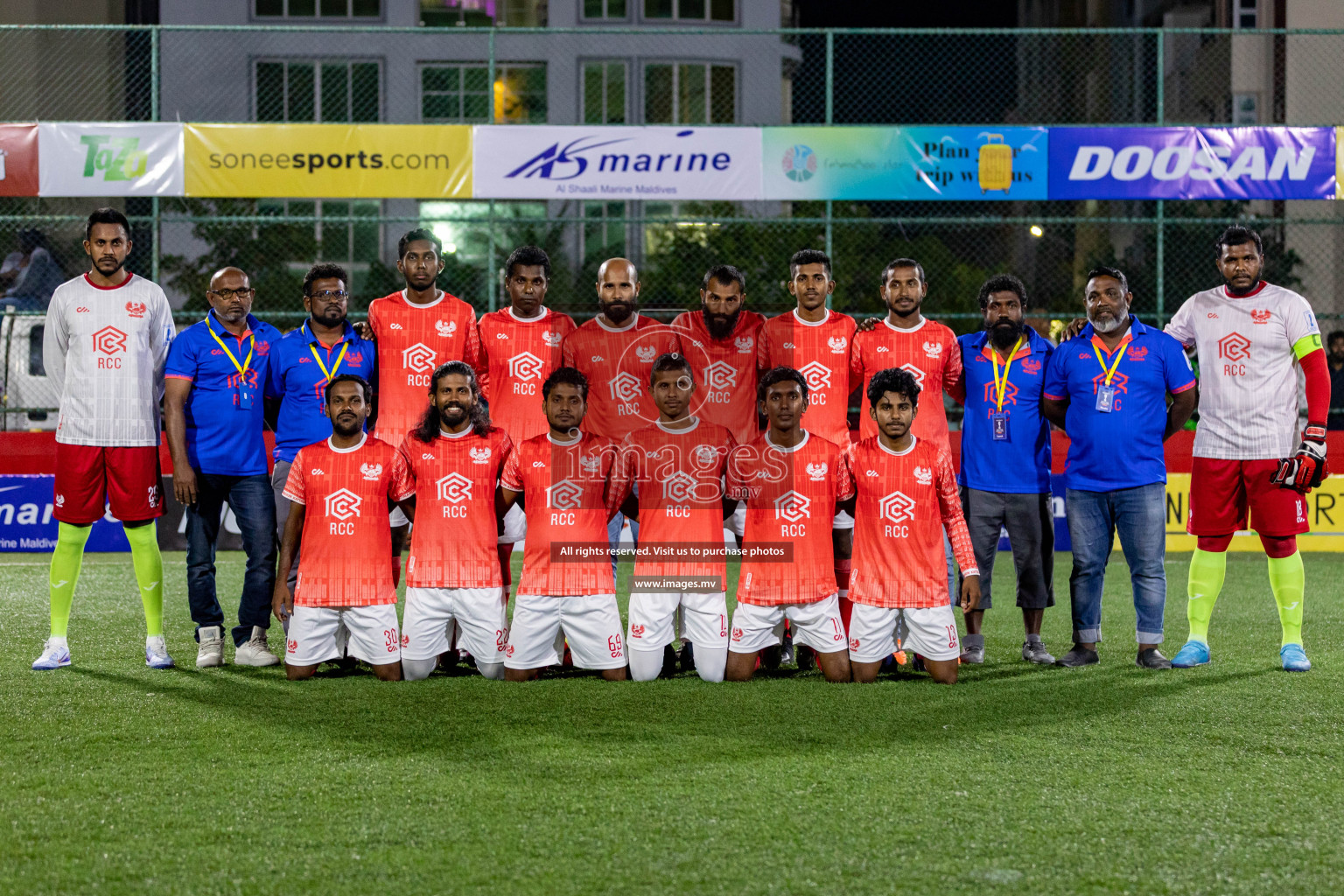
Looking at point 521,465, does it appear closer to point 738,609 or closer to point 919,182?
point 738,609

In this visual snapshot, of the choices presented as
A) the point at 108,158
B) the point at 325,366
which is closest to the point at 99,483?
the point at 325,366

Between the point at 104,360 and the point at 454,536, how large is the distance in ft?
6.35

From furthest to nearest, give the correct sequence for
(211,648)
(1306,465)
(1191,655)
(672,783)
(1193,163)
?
(1193,163), (1191,655), (211,648), (1306,465), (672,783)

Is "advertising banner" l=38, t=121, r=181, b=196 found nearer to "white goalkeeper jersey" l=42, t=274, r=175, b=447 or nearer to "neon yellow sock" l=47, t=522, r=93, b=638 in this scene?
"white goalkeeper jersey" l=42, t=274, r=175, b=447

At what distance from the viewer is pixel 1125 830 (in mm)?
3559

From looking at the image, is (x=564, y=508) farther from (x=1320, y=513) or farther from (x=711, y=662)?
(x=1320, y=513)

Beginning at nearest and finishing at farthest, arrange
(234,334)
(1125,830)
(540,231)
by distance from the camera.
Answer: (1125,830), (234,334), (540,231)

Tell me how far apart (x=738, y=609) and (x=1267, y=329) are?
3.00 meters

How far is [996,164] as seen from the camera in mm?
12977

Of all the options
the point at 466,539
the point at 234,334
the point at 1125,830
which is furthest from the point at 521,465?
the point at 1125,830

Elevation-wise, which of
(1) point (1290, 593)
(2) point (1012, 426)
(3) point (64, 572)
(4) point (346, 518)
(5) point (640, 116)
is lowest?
(1) point (1290, 593)

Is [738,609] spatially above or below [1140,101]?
below

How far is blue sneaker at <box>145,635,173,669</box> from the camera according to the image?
607 centimetres

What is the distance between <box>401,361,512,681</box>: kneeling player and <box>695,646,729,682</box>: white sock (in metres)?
0.91
